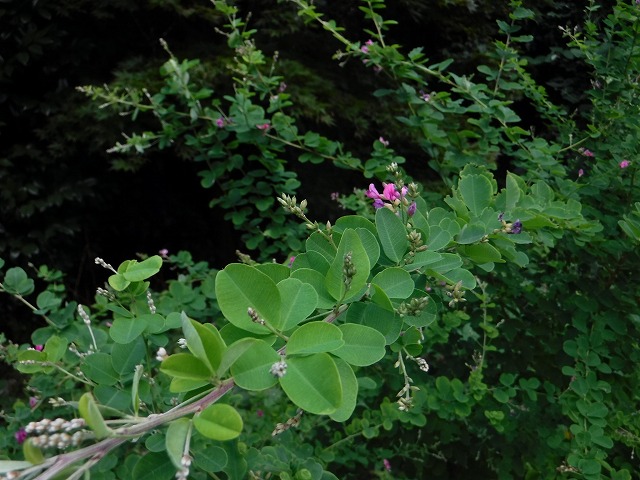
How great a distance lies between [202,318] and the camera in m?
1.99

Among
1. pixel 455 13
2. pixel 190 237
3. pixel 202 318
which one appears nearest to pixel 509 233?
pixel 202 318

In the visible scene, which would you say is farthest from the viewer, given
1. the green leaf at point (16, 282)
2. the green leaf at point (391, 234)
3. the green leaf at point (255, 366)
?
the green leaf at point (16, 282)

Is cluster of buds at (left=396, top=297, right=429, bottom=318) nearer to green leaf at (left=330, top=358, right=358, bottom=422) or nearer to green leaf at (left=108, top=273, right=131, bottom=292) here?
green leaf at (left=330, top=358, right=358, bottom=422)

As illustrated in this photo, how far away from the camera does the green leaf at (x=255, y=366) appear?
61cm

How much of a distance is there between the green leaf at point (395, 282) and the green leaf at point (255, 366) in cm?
22

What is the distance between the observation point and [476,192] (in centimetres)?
101

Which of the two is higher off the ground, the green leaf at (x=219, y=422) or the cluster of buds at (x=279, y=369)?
the cluster of buds at (x=279, y=369)

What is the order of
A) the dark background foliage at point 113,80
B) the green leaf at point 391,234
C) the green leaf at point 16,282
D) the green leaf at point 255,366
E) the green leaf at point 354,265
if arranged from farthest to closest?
the dark background foliage at point 113,80 → the green leaf at point 16,282 → the green leaf at point 391,234 → the green leaf at point 354,265 → the green leaf at point 255,366

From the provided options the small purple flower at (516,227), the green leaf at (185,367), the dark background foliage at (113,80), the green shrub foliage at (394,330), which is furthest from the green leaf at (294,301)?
the dark background foliage at (113,80)

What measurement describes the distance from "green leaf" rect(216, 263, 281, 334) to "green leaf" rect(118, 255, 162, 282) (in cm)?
24

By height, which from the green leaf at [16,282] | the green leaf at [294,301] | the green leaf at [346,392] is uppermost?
the green leaf at [294,301]

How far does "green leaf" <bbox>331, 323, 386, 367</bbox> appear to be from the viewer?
69 centimetres

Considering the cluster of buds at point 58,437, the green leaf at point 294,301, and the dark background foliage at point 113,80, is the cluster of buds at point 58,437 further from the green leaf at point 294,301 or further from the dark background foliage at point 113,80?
the dark background foliage at point 113,80

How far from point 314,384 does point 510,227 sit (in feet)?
1.63
